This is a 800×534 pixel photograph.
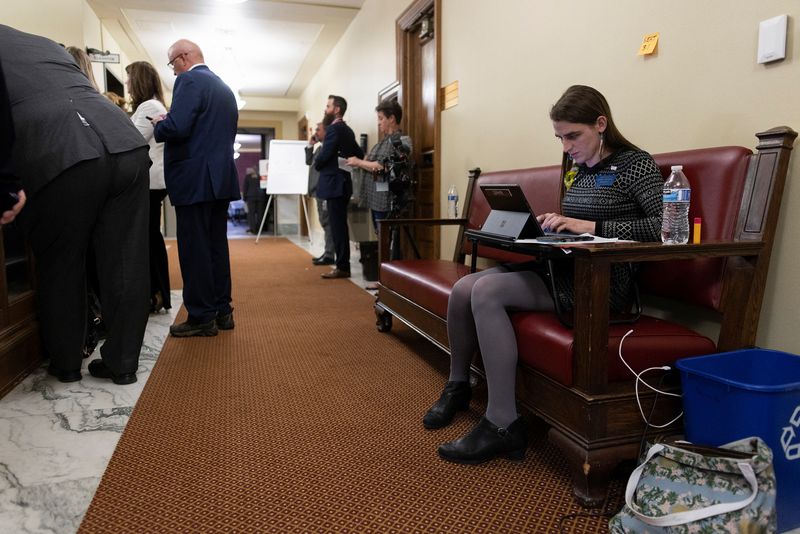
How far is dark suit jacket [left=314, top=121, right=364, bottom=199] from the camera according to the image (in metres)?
4.66

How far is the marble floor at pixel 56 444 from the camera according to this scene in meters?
1.29

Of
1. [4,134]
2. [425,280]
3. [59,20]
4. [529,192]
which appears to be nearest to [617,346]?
[425,280]

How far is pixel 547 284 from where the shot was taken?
1634 mm

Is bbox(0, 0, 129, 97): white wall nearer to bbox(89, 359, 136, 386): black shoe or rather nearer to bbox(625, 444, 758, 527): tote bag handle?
bbox(89, 359, 136, 386): black shoe

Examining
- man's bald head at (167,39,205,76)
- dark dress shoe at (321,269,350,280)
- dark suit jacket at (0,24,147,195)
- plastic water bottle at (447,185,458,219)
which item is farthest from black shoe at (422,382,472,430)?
dark dress shoe at (321,269,350,280)

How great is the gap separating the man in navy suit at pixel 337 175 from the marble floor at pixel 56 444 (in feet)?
8.17

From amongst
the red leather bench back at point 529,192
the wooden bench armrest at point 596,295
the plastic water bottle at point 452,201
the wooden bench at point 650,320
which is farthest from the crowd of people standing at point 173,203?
the plastic water bottle at point 452,201

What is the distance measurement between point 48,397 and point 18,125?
0.94 meters

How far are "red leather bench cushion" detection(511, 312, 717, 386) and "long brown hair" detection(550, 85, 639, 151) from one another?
0.57m

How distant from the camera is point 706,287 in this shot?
1.54m

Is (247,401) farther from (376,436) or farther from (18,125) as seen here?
(18,125)

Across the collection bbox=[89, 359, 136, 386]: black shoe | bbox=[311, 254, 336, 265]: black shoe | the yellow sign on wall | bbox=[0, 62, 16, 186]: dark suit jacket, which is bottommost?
bbox=[311, 254, 336, 265]: black shoe

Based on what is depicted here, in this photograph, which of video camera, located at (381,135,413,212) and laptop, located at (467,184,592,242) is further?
video camera, located at (381,135,413,212)

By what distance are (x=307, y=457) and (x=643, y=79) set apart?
1.69 m
